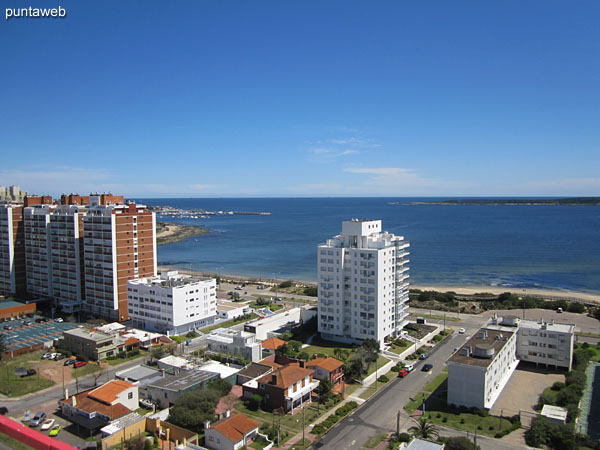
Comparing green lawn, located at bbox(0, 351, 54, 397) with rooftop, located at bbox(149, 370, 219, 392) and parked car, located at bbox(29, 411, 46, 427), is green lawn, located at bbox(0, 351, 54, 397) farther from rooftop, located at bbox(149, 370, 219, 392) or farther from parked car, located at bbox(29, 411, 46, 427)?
rooftop, located at bbox(149, 370, 219, 392)

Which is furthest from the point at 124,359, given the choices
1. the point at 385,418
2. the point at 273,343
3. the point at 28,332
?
the point at 385,418

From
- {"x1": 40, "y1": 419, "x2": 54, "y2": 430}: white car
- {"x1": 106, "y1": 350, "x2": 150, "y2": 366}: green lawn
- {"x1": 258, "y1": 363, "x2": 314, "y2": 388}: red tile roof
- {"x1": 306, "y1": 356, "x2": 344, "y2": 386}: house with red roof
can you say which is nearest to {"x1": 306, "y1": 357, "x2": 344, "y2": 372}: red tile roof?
{"x1": 306, "y1": 356, "x2": 344, "y2": 386}: house with red roof

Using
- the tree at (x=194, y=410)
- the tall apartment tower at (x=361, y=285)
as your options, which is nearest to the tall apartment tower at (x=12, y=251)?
the tall apartment tower at (x=361, y=285)

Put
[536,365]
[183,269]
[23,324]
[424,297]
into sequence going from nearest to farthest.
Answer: [536,365], [23,324], [424,297], [183,269]

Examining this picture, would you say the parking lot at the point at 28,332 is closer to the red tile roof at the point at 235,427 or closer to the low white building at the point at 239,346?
A: the low white building at the point at 239,346

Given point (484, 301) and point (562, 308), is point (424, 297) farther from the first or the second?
point (562, 308)

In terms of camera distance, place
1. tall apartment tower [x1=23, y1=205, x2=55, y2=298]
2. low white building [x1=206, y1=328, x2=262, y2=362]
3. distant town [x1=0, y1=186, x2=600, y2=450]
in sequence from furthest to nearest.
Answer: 1. tall apartment tower [x1=23, y1=205, x2=55, y2=298]
2. low white building [x1=206, y1=328, x2=262, y2=362]
3. distant town [x1=0, y1=186, x2=600, y2=450]

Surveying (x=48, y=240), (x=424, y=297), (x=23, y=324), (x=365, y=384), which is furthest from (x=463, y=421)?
(x=48, y=240)
